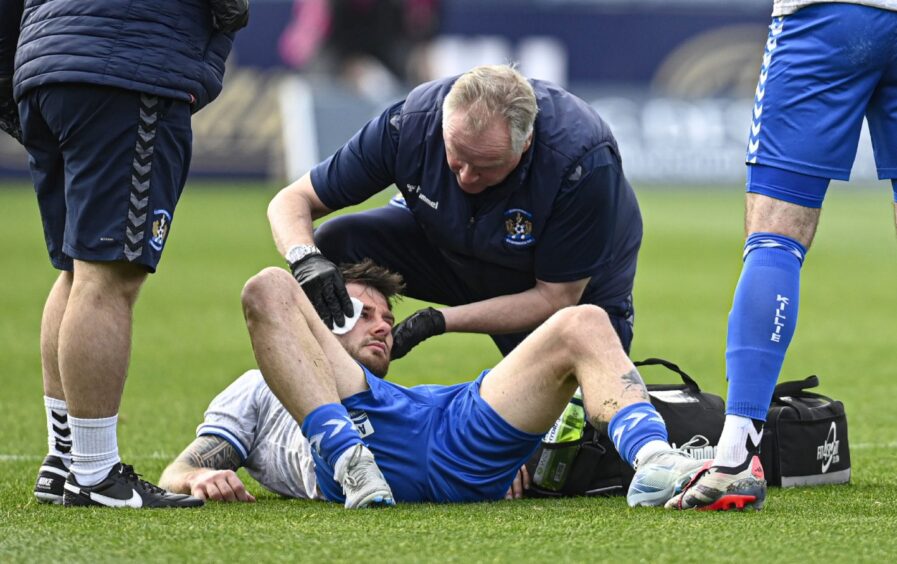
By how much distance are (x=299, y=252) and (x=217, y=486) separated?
0.91 meters

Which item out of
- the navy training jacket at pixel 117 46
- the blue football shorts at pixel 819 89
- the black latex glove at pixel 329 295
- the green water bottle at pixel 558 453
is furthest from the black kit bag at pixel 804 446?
the navy training jacket at pixel 117 46

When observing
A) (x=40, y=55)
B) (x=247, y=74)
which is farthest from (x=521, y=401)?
(x=247, y=74)

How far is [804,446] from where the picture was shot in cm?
441

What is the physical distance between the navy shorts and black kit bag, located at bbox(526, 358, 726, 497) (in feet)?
4.50

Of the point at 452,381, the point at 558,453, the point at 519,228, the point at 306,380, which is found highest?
the point at 519,228

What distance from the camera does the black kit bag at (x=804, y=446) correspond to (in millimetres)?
4402

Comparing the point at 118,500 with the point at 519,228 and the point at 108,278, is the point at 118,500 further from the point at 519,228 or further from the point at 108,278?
the point at 519,228

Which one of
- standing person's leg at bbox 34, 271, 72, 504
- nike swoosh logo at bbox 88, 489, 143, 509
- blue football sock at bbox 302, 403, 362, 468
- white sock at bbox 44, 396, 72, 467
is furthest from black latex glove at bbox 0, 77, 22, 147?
blue football sock at bbox 302, 403, 362, 468

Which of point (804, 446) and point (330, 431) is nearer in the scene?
point (330, 431)

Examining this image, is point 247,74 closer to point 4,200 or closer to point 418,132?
point 4,200

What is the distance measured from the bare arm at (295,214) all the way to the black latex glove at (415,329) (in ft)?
1.42

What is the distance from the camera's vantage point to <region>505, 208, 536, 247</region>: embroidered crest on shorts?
4.74 meters

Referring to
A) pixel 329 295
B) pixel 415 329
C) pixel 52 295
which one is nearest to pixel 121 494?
pixel 52 295

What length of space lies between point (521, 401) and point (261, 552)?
1062 millimetres
